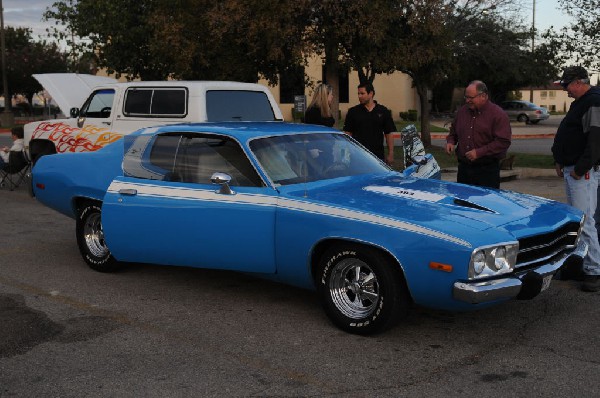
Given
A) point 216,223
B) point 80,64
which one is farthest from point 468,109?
point 80,64

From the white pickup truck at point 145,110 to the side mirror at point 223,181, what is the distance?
454 centimetres

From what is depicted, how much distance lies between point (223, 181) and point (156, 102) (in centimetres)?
543

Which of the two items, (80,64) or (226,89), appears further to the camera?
(80,64)

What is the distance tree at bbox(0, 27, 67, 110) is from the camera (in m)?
51.8

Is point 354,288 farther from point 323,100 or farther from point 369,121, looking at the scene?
point 323,100

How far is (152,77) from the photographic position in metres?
25.4

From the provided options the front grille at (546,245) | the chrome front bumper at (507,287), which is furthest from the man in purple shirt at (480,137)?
the chrome front bumper at (507,287)

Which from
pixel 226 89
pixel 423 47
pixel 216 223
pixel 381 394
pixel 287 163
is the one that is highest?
pixel 423 47

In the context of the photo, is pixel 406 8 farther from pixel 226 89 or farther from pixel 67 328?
pixel 67 328

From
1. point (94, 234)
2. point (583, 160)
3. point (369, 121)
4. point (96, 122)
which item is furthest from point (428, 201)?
point (96, 122)

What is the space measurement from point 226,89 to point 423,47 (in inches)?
396

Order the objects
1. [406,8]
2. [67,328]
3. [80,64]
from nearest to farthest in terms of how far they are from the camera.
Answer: [67,328]
[406,8]
[80,64]

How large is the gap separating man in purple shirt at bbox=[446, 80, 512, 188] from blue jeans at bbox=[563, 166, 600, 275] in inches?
37.0

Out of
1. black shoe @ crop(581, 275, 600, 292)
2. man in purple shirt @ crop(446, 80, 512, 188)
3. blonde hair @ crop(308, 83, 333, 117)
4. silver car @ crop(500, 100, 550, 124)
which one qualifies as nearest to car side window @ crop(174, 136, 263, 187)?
man in purple shirt @ crop(446, 80, 512, 188)
